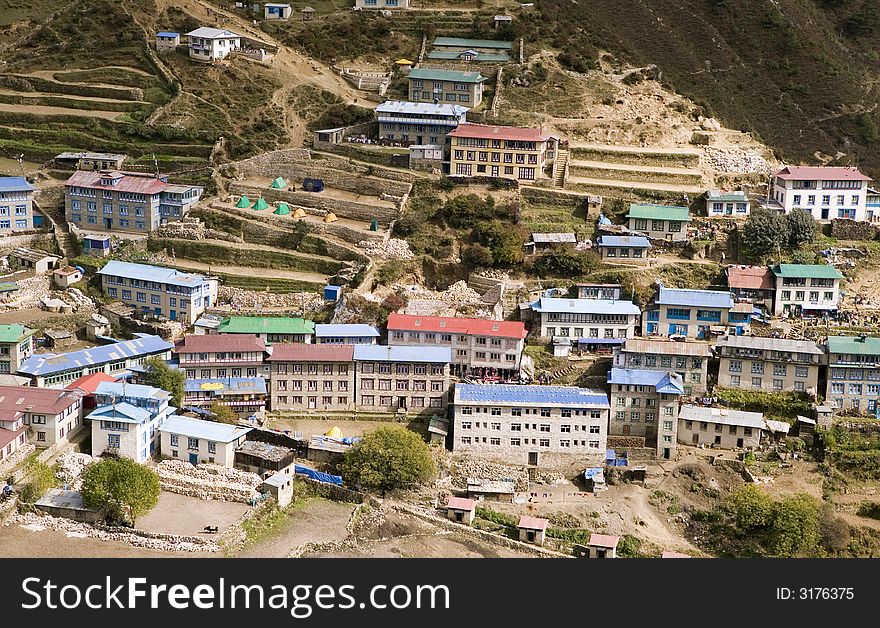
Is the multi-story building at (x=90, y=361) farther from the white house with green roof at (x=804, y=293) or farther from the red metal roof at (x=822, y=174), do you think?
the red metal roof at (x=822, y=174)

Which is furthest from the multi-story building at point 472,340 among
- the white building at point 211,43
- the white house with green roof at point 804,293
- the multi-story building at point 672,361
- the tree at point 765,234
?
the white building at point 211,43

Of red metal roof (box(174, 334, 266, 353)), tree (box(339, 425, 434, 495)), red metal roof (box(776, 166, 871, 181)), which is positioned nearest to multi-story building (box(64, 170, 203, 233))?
red metal roof (box(174, 334, 266, 353))

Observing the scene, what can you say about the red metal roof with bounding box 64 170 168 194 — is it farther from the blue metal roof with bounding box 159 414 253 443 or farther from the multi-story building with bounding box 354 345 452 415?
the blue metal roof with bounding box 159 414 253 443

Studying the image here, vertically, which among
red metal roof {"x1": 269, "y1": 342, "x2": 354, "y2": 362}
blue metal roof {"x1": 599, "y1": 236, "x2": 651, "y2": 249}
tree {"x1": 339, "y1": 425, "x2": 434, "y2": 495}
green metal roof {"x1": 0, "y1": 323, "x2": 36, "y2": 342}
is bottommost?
tree {"x1": 339, "y1": 425, "x2": 434, "y2": 495}

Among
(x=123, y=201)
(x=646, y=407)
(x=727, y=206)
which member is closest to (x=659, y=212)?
(x=727, y=206)

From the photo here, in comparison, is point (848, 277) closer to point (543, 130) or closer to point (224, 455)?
point (543, 130)

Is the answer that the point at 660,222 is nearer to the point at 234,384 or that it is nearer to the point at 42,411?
the point at 234,384
